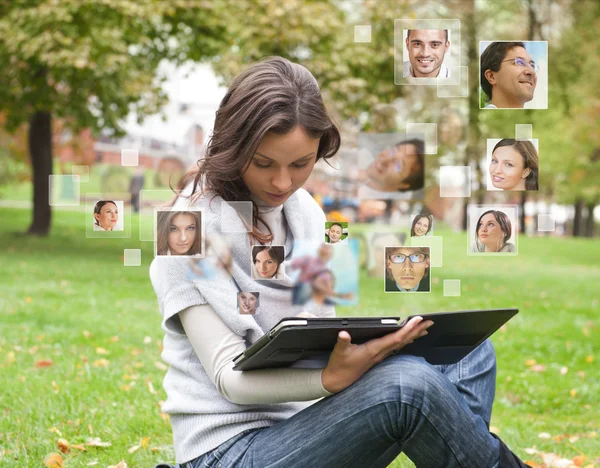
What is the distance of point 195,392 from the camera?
2244 millimetres

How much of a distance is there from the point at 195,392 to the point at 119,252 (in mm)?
10953

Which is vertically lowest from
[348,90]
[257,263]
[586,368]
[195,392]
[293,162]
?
[586,368]

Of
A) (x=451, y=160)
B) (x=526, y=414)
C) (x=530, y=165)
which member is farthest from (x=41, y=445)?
(x=451, y=160)

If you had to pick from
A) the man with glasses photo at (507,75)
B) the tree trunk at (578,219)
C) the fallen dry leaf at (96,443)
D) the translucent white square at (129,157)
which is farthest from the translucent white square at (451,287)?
the tree trunk at (578,219)

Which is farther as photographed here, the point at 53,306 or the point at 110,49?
the point at 110,49

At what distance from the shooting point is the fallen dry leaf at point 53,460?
3.01 m

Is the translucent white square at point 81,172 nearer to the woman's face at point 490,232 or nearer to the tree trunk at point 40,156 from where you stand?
the woman's face at point 490,232

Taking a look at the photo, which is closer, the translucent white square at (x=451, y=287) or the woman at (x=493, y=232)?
the translucent white square at (x=451, y=287)

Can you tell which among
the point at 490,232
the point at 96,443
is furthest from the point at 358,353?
the point at 96,443

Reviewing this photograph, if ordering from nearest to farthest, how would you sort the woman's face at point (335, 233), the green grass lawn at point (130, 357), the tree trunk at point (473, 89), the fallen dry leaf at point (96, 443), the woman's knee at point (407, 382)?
the woman's knee at point (407, 382) → the woman's face at point (335, 233) → the fallen dry leaf at point (96, 443) → the green grass lawn at point (130, 357) → the tree trunk at point (473, 89)

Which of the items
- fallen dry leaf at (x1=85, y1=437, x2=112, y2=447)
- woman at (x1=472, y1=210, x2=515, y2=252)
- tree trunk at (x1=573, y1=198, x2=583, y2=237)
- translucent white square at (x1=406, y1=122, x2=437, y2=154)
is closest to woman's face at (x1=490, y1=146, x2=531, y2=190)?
woman at (x1=472, y1=210, x2=515, y2=252)

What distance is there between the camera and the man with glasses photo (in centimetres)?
275

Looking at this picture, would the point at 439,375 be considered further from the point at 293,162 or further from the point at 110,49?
the point at 110,49

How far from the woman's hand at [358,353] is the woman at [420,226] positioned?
0.72 metres
